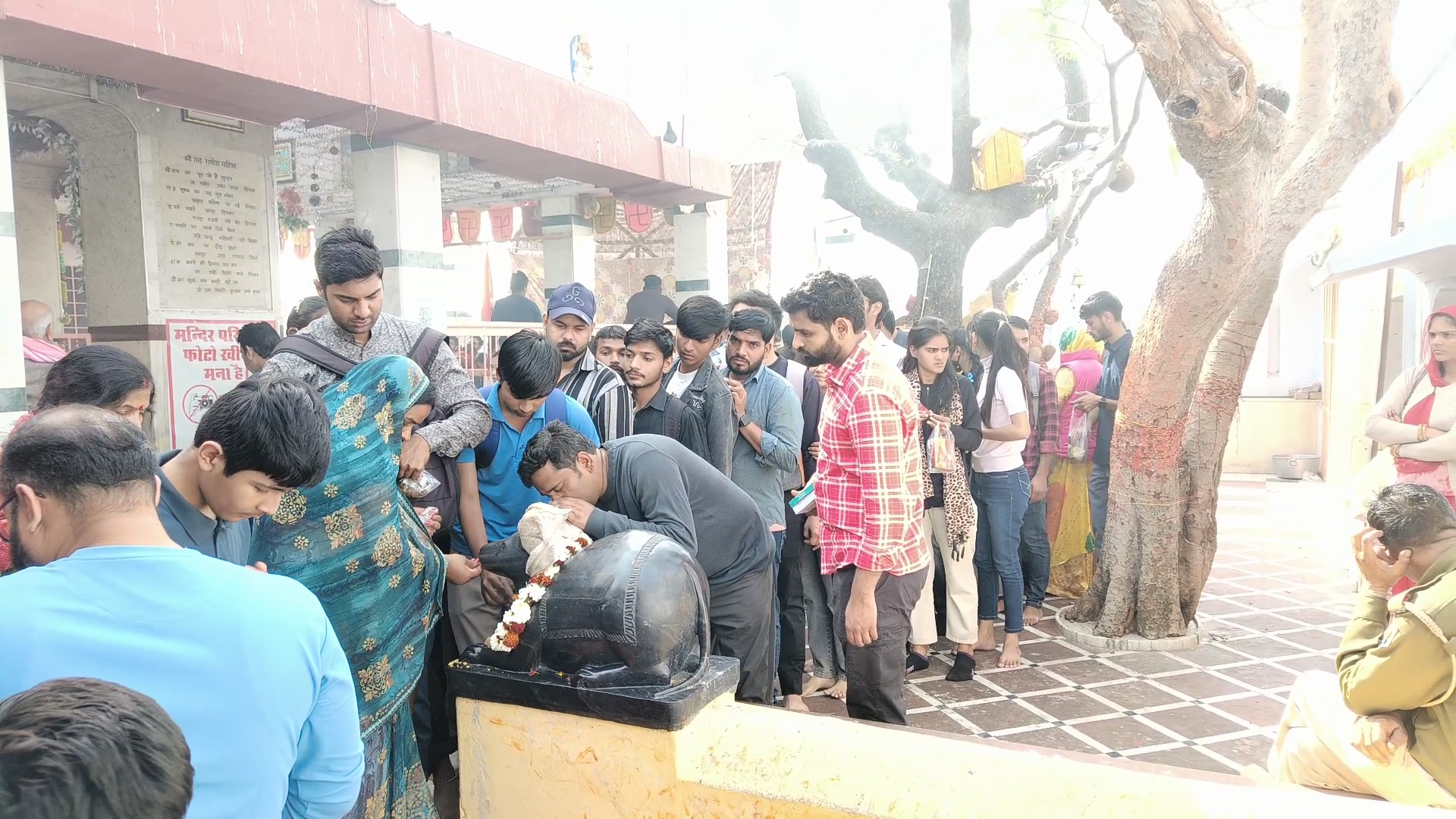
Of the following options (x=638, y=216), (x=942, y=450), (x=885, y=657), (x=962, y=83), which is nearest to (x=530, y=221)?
(x=638, y=216)

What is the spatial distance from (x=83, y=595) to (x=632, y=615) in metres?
1.13

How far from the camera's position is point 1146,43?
3.95 m

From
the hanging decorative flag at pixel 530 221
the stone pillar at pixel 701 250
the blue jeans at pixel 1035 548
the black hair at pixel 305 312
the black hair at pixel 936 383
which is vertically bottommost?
the blue jeans at pixel 1035 548

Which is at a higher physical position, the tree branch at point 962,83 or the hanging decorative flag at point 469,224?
the tree branch at point 962,83

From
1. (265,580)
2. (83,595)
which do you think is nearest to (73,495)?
(83,595)

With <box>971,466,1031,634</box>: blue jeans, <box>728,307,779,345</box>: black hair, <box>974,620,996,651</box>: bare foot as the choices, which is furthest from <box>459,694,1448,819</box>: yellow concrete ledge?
<box>974,620,996,651</box>: bare foot

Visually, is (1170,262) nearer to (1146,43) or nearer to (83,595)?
(1146,43)

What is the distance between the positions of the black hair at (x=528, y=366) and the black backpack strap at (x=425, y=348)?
23 cm

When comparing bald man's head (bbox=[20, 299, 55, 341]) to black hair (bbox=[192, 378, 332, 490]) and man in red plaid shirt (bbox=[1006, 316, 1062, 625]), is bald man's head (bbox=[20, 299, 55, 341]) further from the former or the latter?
man in red plaid shirt (bbox=[1006, 316, 1062, 625])

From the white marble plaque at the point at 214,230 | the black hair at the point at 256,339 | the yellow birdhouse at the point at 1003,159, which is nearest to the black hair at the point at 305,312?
the black hair at the point at 256,339

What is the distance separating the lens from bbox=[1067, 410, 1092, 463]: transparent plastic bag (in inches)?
244

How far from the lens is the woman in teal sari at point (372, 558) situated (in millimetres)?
2252

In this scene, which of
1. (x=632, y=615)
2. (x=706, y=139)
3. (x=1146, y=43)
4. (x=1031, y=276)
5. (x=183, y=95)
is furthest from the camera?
(x=1031, y=276)

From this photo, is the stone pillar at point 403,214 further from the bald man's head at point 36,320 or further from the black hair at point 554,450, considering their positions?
the black hair at point 554,450
